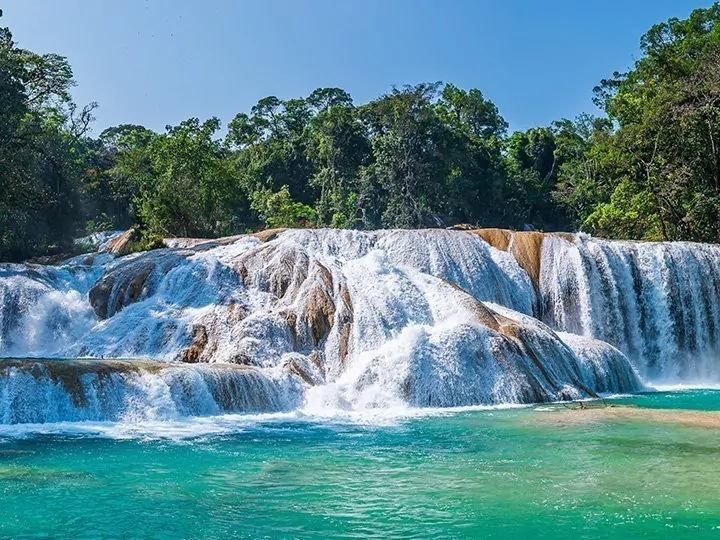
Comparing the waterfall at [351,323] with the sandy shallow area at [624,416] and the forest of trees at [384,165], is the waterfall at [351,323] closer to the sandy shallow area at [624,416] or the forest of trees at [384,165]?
the sandy shallow area at [624,416]

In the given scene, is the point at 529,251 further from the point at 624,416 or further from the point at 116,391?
the point at 116,391

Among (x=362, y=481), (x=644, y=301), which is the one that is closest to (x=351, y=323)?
(x=362, y=481)

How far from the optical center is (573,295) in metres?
27.4

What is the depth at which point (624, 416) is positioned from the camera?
1609 centimetres

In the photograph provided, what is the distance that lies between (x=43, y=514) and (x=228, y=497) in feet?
6.99

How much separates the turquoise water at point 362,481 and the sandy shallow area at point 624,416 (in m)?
0.47

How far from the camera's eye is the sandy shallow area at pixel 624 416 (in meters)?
15.3

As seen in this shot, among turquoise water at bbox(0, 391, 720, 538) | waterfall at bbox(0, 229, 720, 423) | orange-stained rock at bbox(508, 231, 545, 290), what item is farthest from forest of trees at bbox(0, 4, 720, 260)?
turquoise water at bbox(0, 391, 720, 538)

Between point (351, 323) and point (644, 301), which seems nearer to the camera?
point (351, 323)

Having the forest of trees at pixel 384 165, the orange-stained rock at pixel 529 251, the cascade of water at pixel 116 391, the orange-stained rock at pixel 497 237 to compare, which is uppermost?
the forest of trees at pixel 384 165

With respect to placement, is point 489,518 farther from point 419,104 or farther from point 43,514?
point 419,104

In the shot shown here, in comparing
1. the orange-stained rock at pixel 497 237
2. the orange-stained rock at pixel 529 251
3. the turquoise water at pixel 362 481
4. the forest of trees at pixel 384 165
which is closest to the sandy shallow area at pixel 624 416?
the turquoise water at pixel 362 481

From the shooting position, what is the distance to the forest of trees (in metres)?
36.2

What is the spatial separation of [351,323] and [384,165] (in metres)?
32.4
